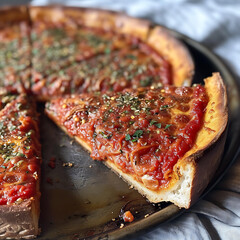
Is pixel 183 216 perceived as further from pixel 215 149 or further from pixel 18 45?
pixel 18 45

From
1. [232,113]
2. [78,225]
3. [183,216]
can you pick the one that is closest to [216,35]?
[232,113]

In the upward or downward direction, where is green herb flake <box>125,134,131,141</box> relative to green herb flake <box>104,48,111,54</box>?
downward

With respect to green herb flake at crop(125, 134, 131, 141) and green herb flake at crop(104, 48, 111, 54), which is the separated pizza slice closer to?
green herb flake at crop(104, 48, 111, 54)

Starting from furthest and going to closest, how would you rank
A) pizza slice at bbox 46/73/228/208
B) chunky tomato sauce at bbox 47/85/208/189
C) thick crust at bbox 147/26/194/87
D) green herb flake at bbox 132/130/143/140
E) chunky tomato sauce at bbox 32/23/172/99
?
chunky tomato sauce at bbox 32/23/172/99, thick crust at bbox 147/26/194/87, green herb flake at bbox 132/130/143/140, chunky tomato sauce at bbox 47/85/208/189, pizza slice at bbox 46/73/228/208

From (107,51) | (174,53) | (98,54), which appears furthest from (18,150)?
(174,53)

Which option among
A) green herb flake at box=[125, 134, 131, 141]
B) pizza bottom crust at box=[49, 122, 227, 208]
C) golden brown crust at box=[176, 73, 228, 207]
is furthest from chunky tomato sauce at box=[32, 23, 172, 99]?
pizza bottom crust at box=[49, 122, 227, 208]

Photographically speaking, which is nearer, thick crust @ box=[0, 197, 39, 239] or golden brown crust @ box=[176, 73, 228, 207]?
thick crust @ box=[0, 197, 39, 239]
